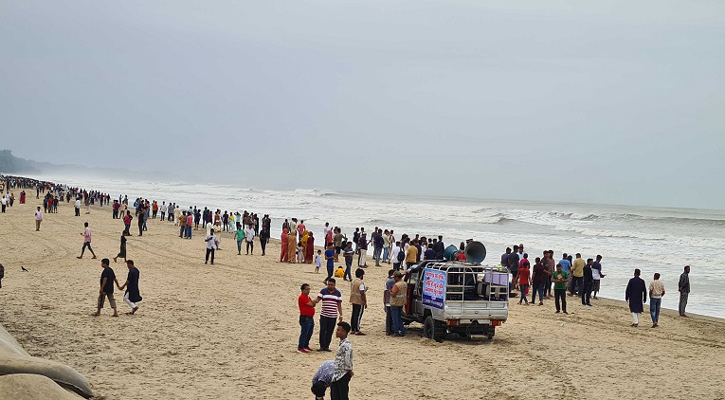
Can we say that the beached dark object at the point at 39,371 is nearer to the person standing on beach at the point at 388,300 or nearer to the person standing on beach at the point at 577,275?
the person standing on beach at the point at 388,300

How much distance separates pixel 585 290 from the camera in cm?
2012

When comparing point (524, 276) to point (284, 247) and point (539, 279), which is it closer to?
point (539, 279)

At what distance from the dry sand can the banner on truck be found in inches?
34.9

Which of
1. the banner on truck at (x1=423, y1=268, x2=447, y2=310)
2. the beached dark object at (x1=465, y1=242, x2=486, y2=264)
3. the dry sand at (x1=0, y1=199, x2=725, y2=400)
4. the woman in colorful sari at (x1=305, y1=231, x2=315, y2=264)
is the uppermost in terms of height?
the beached dark object at (x1=465, y1=242, x2=486, y2=264)

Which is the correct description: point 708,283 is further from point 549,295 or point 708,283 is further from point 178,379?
point 178,379

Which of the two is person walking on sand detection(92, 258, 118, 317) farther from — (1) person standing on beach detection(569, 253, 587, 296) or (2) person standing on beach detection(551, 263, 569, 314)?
(1) person standing on beach detection(569, 253, 587, 296)

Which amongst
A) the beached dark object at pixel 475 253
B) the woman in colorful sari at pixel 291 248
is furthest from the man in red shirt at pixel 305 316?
the woman in colorful sari at pixel 291 248

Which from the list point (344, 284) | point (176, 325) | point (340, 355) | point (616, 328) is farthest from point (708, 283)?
point (340, 355)

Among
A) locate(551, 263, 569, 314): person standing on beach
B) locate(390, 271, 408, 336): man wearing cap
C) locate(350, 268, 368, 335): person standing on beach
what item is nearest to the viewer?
locate(350, 268, 368, 335): person standing on beach

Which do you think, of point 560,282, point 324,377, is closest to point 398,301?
point 560,282

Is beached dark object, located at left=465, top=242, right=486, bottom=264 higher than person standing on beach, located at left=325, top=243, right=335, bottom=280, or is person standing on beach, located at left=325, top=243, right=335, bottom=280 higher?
beached dark object, located at left=465, top=242, right=486, bottom=264

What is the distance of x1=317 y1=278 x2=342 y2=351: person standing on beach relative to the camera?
12.6 meters

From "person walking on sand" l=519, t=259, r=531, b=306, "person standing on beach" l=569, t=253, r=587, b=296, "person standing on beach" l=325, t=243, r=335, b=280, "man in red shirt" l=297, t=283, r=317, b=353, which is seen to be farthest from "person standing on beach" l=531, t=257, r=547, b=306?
"man in red shirt" l=297, t=283, r=317, b=353

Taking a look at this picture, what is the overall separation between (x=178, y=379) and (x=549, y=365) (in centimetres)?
662
